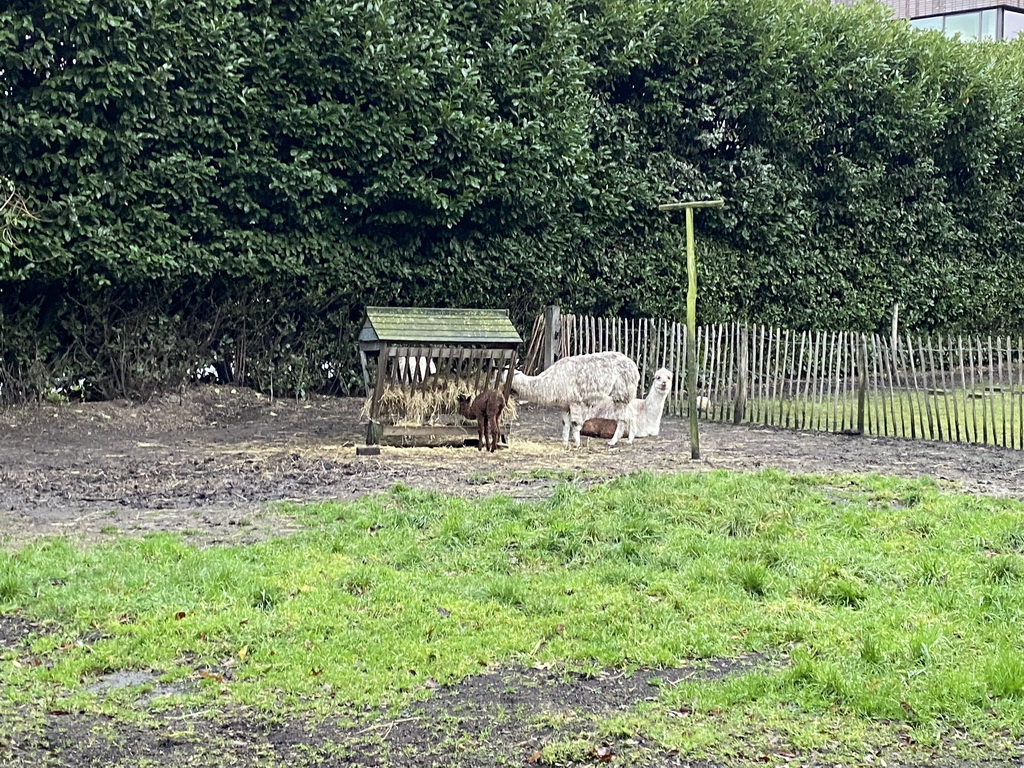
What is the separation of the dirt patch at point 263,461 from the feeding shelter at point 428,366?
40 cm

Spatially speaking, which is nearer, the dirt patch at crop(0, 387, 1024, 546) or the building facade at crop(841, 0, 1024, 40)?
the dirt patch at crop(0, 387, 1024, 546)

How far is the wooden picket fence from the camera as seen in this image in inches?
603

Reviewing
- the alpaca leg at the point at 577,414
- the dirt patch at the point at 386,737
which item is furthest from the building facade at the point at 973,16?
the dirt patch at the point at 386,737

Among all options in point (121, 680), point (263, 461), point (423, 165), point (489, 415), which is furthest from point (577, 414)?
point (121, 680)

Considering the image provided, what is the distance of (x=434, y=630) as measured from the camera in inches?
243

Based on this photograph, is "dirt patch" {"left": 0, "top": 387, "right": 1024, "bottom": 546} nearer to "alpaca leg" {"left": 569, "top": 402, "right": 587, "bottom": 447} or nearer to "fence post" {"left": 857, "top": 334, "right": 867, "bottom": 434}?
"alpaca leg" {"left": 569, "top": 402, "right": 587, "bottom": 447}

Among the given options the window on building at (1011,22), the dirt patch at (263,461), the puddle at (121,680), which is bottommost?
the puddle at (121,680)

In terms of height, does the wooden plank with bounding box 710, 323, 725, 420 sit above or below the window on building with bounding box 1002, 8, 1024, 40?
below

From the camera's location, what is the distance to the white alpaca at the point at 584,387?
14.4 meters

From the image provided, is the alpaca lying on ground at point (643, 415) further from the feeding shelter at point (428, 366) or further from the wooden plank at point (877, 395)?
the wooden plank at point (877, 395)

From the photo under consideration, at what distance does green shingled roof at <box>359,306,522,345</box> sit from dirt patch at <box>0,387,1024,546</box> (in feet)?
4.20

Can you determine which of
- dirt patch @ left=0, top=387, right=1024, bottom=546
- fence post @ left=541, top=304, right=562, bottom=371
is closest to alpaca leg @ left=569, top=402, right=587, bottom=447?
dirt patch @ left=0, top=387, right=1024, bottom=546

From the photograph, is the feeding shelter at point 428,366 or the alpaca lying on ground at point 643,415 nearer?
the feeding shelter at point 428,366

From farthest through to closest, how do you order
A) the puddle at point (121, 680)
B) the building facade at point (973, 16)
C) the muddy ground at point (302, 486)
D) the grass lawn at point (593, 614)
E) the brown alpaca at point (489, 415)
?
1. the building facade at point (973, 16)
2. the brown alpaca at point (489, 415)
3. the puddle at point (121, 680)
4. the grass lawn at point (593, 614)
5. the muddy ground at point (302, 486)
